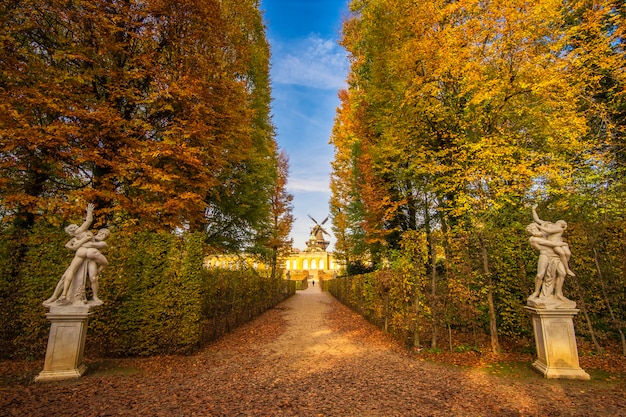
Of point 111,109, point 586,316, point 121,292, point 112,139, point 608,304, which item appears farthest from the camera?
point 112,139

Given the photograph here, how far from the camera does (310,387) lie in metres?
4.75

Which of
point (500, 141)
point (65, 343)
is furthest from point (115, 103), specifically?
point (500, 141)

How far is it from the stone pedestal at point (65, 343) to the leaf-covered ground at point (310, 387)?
22 cm

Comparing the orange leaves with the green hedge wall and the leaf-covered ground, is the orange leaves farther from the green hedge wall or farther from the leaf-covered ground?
the leaf-covered ground

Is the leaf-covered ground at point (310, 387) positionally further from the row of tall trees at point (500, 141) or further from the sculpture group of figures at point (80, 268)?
the row of tall trees at point (500, 141)

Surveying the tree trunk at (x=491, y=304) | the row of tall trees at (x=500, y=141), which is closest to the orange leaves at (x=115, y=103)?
the row of tall trees at (x=500, y=141)

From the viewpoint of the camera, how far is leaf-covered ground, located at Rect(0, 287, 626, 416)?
12.9 ft

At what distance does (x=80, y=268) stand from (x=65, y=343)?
1.36 meters

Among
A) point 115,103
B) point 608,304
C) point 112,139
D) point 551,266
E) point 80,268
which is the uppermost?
point 115,103

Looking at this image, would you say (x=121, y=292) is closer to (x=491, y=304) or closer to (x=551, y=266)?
(x=491, y=304)

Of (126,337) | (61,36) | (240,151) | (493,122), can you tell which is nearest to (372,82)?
(493,122)

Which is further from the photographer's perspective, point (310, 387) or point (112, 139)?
point (112, 139)

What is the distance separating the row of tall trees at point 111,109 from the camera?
23.0 feet

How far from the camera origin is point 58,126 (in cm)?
Result: 679
